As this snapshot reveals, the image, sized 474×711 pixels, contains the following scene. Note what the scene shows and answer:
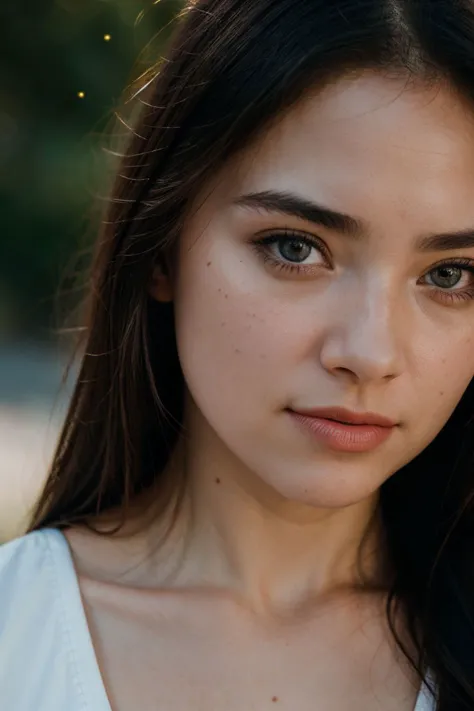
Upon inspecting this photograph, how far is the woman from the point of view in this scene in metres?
1.46

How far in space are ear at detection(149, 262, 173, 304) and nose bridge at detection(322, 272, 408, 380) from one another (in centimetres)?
37

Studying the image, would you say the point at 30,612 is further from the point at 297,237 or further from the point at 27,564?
the point at 297,237

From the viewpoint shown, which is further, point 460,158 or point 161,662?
point 161,662

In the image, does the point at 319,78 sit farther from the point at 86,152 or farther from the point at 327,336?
the point at 86,152

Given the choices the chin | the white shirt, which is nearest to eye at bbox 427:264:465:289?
the chin

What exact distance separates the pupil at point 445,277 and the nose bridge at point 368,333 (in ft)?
0.33

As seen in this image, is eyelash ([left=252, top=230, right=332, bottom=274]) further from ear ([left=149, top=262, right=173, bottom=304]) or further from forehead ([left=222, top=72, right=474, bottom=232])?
ear ([left=149, top=262, right=173, bottom=304])

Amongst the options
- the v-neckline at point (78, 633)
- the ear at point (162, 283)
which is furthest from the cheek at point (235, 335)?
the v-neckline at point (78, 633)

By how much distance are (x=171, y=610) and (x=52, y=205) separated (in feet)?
17.9

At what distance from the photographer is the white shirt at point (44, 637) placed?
4.96 feet

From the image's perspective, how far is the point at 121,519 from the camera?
183 cm

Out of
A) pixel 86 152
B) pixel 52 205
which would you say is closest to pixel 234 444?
pixel 86 152

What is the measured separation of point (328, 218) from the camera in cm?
144

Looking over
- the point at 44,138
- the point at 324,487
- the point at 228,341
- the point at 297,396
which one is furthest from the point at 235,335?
the point at 44,138
